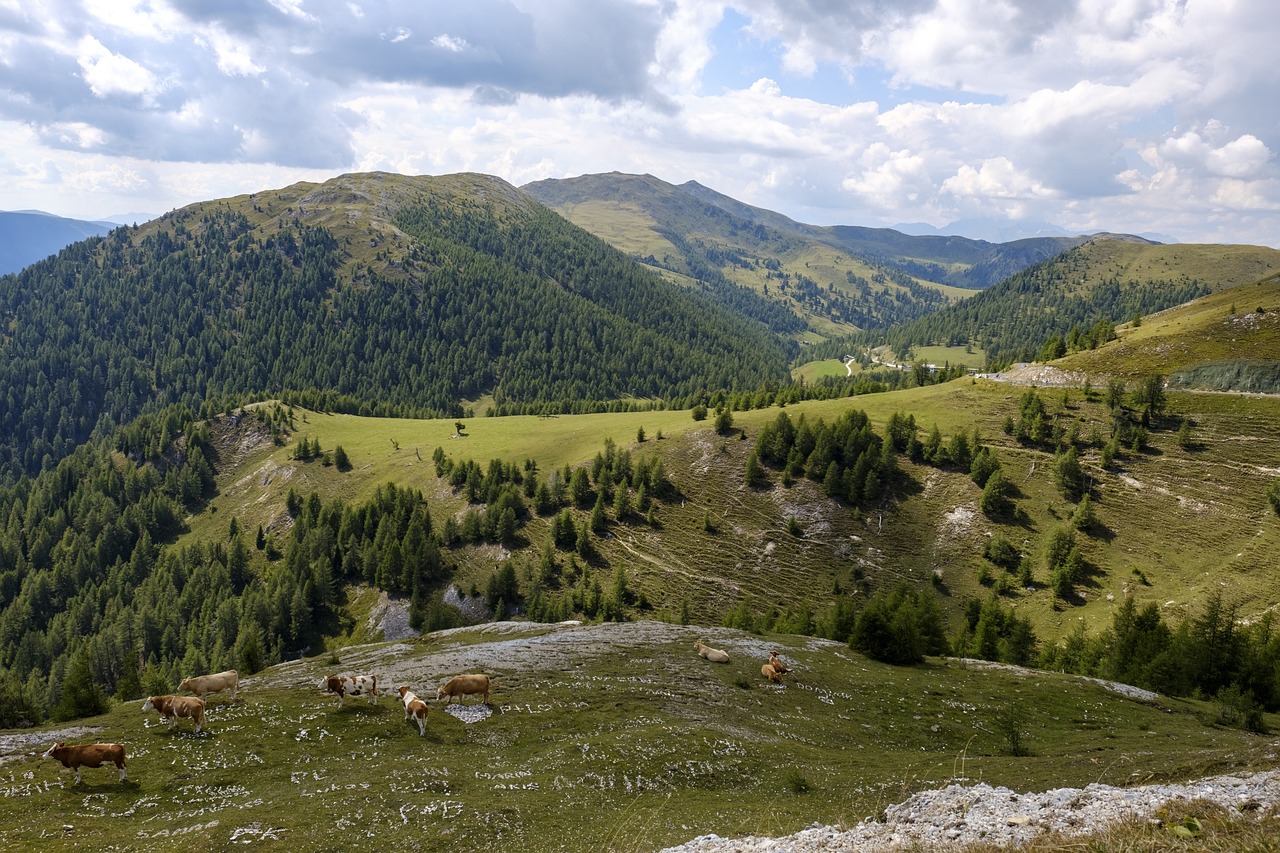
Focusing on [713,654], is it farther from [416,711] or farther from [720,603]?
[720,603]

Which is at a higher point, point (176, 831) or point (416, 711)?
point (176, 831)

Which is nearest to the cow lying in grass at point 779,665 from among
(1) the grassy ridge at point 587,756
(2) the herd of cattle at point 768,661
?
(2) the herd of cattle at point 768,661

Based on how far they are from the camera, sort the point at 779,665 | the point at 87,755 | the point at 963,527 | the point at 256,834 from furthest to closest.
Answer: the point at 963,527
the point at 779,665
the point at 87,755
the point at 256,834

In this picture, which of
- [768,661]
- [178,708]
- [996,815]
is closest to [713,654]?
[768,661]

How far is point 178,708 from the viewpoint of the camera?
30.1 m

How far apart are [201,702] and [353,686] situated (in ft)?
24.1

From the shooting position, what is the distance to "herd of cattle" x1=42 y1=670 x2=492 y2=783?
80.7ft

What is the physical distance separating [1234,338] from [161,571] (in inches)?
11029

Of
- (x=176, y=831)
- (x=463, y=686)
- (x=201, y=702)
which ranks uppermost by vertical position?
(x=176, y=831)

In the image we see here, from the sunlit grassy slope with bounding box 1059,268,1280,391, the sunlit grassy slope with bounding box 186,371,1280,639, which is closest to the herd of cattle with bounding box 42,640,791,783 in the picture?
the sunlit grassy slope with bounding box 186,371,1280,639

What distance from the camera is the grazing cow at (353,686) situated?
34.2m

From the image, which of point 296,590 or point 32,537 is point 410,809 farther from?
point 32,537

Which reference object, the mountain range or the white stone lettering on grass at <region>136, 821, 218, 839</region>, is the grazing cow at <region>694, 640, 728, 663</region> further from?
the white stone lettering on grass at <region>136, 821, 218, 839</region>

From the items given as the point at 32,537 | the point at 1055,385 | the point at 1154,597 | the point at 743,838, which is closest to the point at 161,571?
the point at 32,537
